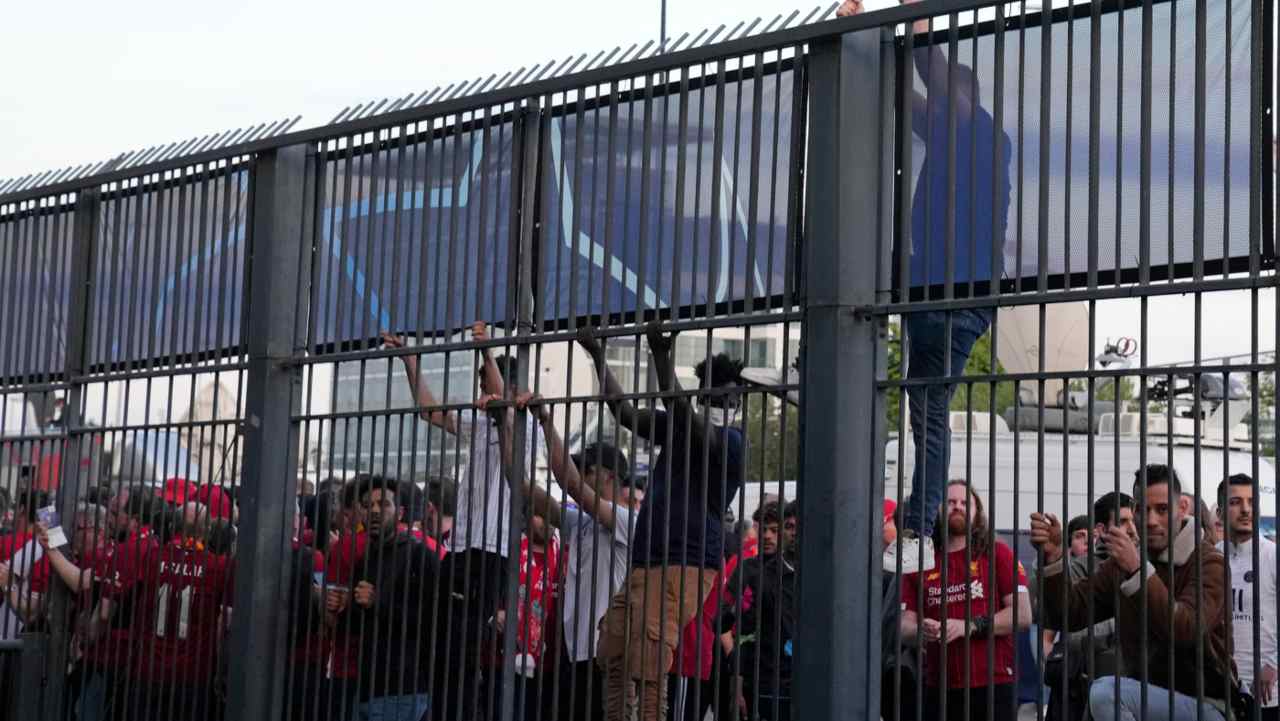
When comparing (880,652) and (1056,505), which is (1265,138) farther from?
(1056,505)

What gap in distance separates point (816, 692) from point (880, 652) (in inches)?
9.5

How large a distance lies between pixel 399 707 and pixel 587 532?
101 centimetres

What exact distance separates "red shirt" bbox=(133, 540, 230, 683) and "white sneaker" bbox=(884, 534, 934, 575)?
10.8 ft

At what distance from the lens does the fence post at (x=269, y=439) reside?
24.0 feet

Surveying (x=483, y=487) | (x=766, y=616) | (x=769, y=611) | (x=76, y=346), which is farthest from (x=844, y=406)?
(x=76, y=346)

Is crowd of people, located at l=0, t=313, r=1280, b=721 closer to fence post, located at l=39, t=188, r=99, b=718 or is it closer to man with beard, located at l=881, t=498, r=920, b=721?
man with beard, located at l=881, t=498, r=920, b=721

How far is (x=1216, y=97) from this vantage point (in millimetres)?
4840

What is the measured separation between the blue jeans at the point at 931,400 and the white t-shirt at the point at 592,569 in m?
1.04

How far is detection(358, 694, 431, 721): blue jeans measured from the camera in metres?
6.78

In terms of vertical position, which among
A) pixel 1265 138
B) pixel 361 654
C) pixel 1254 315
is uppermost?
pixel 1265 138

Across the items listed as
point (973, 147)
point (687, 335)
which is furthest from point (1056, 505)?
point (973, 147)

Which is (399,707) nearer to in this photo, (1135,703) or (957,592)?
(957,592)

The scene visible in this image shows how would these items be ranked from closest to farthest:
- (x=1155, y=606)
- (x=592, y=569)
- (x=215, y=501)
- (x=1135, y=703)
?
1. (x=1155, y=606)
2. (x=1135, y=703)
3. (x=592, y=569)
4. (x=215, y=501)

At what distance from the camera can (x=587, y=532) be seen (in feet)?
21.8
